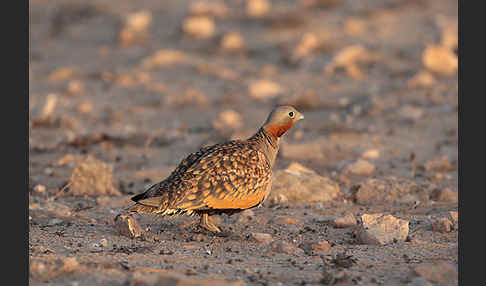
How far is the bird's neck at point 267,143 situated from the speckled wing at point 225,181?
33cm

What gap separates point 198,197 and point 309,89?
8.61m

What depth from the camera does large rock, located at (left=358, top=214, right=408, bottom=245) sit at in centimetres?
648

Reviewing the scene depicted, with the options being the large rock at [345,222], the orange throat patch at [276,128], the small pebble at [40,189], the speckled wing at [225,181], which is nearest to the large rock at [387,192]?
the large rock at [345,222]

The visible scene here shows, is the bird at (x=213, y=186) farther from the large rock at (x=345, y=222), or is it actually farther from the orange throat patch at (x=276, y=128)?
the large rock at (x=345, y=222)

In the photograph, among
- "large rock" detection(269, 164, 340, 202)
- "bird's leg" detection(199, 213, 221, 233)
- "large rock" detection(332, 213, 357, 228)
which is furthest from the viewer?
"large rock" detection(269, 164, 340, 202)

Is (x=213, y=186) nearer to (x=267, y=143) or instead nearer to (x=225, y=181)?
(x=225, y=181)

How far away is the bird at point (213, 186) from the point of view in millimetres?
6496

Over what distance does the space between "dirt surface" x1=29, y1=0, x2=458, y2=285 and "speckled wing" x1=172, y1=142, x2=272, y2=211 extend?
340mm

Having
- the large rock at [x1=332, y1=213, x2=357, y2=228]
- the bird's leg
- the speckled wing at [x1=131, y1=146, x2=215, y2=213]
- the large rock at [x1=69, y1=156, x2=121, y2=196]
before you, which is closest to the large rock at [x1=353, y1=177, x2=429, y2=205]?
the large rock at [x1=332, y1=213, x2=357, y2=228]

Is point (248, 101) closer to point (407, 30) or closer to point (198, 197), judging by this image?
point (407, 30)

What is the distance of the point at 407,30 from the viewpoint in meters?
17.8

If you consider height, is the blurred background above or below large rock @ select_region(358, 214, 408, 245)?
above

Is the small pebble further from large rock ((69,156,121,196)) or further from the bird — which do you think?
the bird

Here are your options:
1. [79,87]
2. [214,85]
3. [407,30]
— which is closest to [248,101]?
[214,85]
